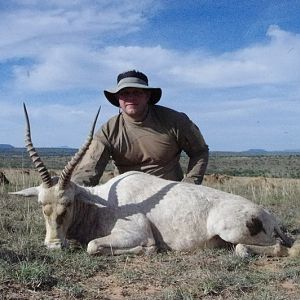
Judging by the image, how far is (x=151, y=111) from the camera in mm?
8242

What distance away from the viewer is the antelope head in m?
5.92

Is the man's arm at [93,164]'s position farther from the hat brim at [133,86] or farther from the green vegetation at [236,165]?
the green vegetation at [236,165]

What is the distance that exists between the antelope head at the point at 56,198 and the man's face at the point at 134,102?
2018mm

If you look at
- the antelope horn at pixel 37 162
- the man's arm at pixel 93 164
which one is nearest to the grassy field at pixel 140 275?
the antelope horn at pixel 37 162

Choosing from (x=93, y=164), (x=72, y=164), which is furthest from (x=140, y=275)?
(x=93, y=164)

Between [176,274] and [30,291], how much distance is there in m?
1.43

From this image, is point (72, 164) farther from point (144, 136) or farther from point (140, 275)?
point (144, 136)

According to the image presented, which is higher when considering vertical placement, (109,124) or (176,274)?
(109,124)

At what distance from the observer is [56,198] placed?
598cm

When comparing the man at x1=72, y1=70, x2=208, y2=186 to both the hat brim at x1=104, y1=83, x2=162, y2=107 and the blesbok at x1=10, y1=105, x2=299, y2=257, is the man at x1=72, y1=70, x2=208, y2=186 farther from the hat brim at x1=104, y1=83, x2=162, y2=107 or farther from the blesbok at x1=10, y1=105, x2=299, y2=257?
the blesbok at x1=10, y1=105, x2=299, y2=257

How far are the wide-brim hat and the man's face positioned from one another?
4.1 inches

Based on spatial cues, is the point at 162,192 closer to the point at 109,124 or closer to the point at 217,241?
the point at 217,241

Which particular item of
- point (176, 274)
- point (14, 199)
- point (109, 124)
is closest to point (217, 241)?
point (176, 274)

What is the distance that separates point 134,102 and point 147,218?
7.09 ft
